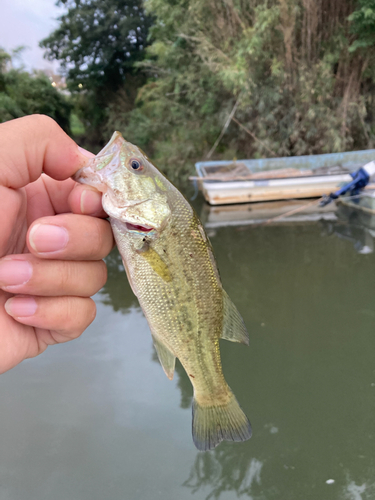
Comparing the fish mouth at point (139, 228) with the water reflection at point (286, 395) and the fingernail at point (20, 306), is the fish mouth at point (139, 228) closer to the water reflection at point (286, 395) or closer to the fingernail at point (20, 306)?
the fingernail at point (20, 306)

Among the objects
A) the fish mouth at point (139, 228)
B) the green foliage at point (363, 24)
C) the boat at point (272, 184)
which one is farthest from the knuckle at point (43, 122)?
the green foliage at point (363, 24)

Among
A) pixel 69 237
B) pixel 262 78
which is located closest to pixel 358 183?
pixel 262 78

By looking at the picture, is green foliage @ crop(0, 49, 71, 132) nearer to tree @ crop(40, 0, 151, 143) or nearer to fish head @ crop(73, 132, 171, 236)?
tree @ crop(40, 0, 151, 143)

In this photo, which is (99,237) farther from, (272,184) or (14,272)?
(272,184)

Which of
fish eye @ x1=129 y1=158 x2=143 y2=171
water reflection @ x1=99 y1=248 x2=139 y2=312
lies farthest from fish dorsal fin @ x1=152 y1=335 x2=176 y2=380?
water reflection @ x1=99 y1=248 x2=139 y2=312

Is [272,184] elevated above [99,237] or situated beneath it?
situated beneath

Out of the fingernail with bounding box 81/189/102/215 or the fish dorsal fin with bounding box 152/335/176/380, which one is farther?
the fish dorsal fin with bounding box 152/335/176/380
